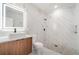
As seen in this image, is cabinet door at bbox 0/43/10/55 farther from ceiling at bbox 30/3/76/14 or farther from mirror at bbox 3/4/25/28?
ceiling at bbox 30/3/76/14

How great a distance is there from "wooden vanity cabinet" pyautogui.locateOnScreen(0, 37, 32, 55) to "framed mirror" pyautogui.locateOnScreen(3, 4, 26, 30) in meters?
0.26

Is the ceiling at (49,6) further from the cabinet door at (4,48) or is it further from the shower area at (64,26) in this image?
the cabinet door at (4,48)

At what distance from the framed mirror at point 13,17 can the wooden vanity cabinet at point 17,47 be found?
26cm

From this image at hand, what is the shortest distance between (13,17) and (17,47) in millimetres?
547

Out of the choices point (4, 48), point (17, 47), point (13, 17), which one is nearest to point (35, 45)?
point (17, 47)

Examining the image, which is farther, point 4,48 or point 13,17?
point 13,17

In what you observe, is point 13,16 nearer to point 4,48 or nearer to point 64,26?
point 4,48

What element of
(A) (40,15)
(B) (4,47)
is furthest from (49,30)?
(B) (4,47)

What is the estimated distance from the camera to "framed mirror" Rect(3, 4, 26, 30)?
1869mm

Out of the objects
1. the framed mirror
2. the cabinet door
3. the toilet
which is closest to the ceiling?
the framed mirror

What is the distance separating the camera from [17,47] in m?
1.84

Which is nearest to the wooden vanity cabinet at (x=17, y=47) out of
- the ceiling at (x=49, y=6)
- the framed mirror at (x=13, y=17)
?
the framed mirror at (x=13, y=17)

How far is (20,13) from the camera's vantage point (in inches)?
75.5

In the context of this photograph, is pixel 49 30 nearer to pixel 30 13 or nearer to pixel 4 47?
pixel 30 13
